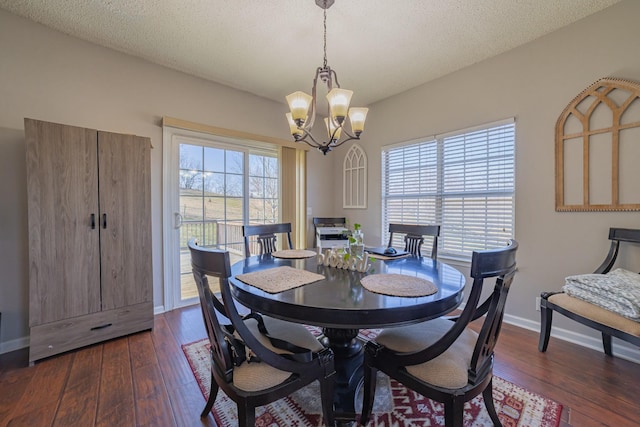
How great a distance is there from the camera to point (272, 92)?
3473mm

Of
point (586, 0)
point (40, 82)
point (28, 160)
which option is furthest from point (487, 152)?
point (40, 82)

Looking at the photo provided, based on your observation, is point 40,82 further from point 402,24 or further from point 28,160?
point 402,24

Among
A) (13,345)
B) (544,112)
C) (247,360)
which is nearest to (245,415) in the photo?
(247,360)

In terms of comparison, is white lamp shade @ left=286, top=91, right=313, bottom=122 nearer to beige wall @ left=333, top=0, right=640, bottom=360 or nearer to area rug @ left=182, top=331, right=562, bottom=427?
area rug @ left=182, top=331, right=562, bottom=427

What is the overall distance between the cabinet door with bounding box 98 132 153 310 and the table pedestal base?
1.79m

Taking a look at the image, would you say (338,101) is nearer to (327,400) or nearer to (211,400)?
(327,400)

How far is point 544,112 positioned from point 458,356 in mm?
2406

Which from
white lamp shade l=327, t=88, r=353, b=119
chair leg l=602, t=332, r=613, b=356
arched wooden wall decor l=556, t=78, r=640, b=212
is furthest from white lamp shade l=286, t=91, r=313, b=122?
chair leg l=602, t=332, r=613, b=356

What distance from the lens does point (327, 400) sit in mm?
1276

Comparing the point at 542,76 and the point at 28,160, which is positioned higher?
the point at 542,76

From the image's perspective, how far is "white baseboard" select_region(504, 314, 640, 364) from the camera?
1989mm

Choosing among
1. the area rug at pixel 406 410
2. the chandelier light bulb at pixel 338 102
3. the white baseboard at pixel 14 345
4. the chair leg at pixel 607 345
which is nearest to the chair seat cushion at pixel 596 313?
the chair leg at pixel 607 345

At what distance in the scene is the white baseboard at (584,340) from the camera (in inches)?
78.3

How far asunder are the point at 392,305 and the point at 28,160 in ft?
8.77
